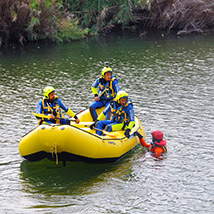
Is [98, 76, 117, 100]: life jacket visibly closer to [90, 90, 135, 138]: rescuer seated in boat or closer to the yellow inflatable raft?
[90, 90, 135, 138]: rescuer seated in boat

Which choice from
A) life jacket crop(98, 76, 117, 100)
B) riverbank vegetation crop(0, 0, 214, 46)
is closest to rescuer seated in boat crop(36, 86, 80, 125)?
life jacket crop(98, 76, 117, 100)

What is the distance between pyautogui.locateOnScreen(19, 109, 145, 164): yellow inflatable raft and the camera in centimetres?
943

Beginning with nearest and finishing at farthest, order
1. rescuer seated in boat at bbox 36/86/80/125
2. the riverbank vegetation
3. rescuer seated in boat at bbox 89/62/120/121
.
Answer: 1. rescuer seated in boat at bbox 36/86/80/125
2. rescuer seated in boat at bbox 89/62/120/121
3. the riverbank vegetation

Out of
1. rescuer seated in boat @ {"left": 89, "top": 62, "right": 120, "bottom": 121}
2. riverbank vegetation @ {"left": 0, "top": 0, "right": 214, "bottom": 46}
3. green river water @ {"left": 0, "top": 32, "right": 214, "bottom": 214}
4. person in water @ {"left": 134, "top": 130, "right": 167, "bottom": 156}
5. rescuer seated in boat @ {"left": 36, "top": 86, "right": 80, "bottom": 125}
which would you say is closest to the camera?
green river water @ {"left": 0, "top": 32, "right": 214, "bottom": 214}

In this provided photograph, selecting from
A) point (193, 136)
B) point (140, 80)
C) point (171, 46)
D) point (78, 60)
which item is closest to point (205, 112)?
point (193, 136)

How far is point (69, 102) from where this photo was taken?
51.9 ft

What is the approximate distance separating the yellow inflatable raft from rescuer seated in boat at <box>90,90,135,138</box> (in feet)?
1.00

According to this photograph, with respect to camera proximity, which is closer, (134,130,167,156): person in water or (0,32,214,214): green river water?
(0,32,214,214): green river water

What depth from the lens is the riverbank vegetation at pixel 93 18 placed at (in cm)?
2606

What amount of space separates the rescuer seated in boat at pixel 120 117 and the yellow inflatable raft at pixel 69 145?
1.00 ft

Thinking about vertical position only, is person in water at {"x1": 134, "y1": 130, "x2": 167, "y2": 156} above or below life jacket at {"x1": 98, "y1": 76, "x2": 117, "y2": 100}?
below

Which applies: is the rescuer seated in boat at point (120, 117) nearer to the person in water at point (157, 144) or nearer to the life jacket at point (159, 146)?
the person in water at point (157, 144)

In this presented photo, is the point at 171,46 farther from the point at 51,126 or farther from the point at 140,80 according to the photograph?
the point at 51,126

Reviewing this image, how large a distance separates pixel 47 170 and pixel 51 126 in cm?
171
